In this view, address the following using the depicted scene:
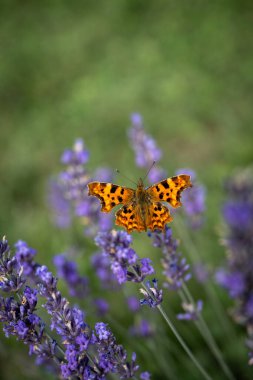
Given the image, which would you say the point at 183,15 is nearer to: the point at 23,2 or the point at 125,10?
the point at 125,10

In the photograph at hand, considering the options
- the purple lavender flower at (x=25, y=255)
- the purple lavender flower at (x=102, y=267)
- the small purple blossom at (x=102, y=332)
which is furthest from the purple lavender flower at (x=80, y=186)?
the small purple blossom at (x=102, y=332)

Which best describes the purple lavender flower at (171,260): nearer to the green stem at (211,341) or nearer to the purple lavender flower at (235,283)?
the green stem at (211,341)

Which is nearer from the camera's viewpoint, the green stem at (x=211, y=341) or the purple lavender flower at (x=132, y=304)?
the green stem at (x=211, y=341)

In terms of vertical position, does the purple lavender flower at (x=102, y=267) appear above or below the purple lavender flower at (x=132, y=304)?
above

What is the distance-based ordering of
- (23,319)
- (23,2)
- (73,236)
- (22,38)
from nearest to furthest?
(23,319), (73,236), (22,38), (23,2)

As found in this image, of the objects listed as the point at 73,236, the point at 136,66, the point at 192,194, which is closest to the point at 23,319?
the point at 192,194
